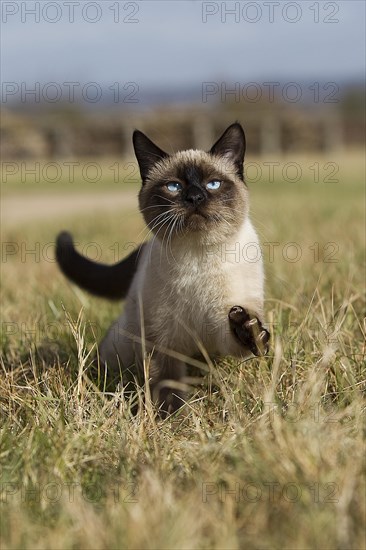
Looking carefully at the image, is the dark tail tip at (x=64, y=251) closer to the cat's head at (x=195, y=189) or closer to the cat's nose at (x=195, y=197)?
the cat's head at (x=195, y=189)

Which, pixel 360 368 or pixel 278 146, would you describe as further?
pixel 278 146

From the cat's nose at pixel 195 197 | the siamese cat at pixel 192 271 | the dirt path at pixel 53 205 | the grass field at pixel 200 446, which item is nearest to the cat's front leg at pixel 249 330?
the siamese cat at pixel 192 271

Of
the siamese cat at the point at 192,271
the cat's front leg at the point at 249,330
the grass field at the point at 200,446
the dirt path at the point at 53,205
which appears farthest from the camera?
the dirt path at the point at 53,205

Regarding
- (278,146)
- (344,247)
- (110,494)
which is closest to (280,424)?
(110,494)

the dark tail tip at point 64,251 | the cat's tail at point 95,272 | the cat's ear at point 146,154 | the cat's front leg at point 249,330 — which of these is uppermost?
the cat's ear at point 146,154

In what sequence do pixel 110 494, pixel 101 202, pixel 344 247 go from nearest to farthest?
pixel 110 494 → pixel 344 247 → pixel 101 202

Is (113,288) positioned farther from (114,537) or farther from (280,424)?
(114,537)

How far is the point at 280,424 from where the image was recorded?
2.06 meters

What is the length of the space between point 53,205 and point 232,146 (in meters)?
8.25

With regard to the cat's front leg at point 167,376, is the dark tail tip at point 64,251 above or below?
above

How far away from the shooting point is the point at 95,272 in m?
3.61

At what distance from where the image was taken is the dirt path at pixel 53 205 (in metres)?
9.23

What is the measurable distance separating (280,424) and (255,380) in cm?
69

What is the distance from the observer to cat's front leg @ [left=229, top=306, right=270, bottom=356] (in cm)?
270
